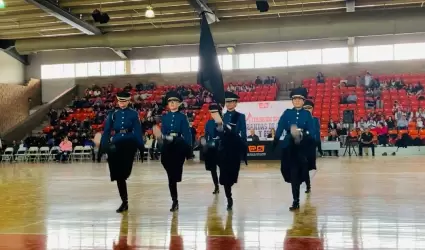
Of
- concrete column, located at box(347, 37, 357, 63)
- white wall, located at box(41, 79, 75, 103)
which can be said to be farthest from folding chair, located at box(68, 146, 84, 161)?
concrete column, located at box(347, 37, 357, 63)

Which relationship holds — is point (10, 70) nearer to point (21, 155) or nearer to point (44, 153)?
point (21, 155)

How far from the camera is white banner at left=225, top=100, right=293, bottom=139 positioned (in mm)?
18562

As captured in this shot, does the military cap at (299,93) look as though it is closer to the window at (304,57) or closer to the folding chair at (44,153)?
the folding chair at (44,153)

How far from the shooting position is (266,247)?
4.04 m

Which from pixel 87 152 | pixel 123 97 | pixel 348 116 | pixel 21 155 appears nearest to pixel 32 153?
pixel 21 155

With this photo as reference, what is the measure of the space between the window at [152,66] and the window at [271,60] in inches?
241

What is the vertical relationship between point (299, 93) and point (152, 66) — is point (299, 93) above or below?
below

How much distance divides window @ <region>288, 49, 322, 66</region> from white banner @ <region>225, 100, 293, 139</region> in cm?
1046

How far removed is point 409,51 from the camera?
27031mm

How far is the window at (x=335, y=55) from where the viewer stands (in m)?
27.8

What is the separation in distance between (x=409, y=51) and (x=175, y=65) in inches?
521

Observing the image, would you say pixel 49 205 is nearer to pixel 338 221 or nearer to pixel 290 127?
pixel 290 127

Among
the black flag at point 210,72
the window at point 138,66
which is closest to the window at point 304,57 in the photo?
the window at point 138,66

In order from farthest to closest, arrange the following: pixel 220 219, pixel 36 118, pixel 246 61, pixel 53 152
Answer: pixel 246 61, pixel 36 118, pixel 53 152, pixel 220 219
